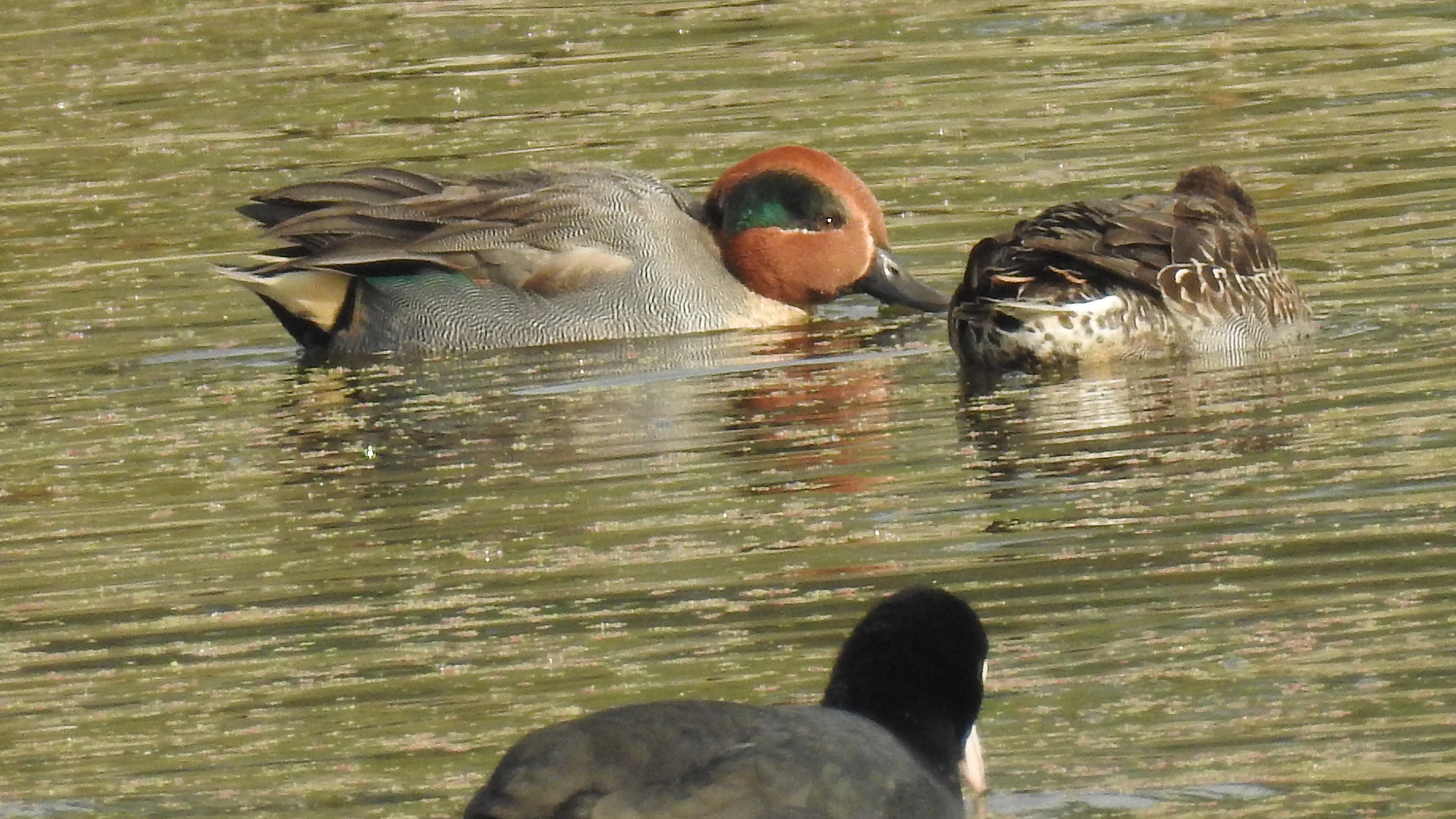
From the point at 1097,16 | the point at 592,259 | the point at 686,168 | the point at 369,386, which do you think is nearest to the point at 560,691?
the point at 369,386

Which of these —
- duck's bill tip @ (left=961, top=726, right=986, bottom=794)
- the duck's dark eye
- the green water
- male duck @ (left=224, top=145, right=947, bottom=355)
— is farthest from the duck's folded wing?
duck's bill tip @ (left=961, top=726, right=986, bottom=794)

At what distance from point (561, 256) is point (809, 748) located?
724cm

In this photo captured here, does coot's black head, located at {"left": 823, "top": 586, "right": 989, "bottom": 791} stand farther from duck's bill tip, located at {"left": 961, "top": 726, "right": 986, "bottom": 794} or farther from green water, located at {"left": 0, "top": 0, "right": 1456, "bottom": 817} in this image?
green water, located at {"left": 0, "top": 0, "right": 1456, "bottom": 817}

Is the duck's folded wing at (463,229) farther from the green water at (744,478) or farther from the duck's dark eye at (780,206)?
the green water at (744,478)

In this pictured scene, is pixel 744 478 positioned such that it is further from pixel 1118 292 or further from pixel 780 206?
pixel 780 206

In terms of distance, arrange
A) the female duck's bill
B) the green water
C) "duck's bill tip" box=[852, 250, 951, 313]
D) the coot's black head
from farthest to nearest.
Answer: "duck's bill tip" box=[852, 250, 951, 313] < the green water < the coot's black head < the female duck's bill

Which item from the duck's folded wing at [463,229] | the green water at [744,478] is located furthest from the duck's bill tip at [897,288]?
the duck's folded wing at [463,229]

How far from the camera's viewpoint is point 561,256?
39.7ft

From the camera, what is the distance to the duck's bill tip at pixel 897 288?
11898 mm

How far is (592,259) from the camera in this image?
1210cm

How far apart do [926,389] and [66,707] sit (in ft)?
13.6

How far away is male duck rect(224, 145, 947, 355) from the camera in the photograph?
12.0 metres

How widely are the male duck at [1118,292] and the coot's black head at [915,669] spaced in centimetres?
449

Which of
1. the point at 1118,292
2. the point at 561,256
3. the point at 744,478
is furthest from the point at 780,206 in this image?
the point at 744,478
